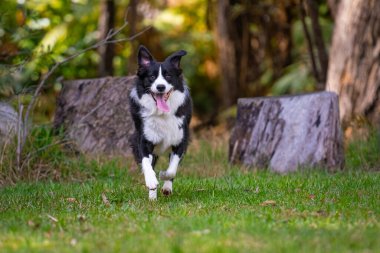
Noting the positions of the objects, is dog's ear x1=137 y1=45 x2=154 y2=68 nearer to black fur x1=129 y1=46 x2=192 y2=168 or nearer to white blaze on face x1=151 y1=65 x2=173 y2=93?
black fur x1=129 y1=46 x2=192 y2=168

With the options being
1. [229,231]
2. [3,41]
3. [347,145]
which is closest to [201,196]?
[229,231]

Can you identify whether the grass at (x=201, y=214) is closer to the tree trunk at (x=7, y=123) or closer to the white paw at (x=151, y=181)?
the white paw at (x=151, y=181)

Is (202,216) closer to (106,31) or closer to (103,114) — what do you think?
(103,114)

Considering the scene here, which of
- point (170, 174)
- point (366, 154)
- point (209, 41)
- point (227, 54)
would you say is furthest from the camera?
point (209, 41)

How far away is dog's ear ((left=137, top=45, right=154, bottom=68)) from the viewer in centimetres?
704

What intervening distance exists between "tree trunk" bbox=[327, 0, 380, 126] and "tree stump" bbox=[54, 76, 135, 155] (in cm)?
369

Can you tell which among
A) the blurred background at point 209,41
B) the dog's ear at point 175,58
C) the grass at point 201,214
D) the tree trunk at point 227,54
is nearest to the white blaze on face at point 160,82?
the dog's ear at point 175,58

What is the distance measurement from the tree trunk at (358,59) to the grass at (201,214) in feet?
9.44

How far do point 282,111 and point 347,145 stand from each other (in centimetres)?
160

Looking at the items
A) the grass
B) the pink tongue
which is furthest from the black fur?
the grass

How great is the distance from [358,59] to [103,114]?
4419 millimetres

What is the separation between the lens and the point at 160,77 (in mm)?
6750

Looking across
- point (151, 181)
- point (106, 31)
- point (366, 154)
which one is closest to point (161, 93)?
point (151, 181)

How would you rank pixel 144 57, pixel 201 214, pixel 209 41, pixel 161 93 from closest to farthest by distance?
pixel 201 214
pixel 161 93
pixel 144 57
pixel 209 41
